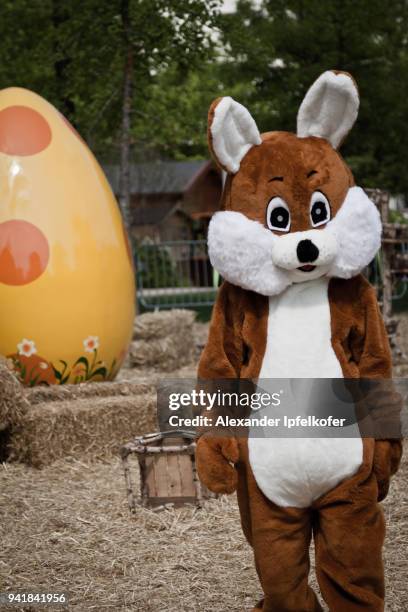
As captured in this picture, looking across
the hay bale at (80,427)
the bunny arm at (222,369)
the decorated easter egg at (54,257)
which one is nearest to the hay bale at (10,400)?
the hay bale at (80,427)

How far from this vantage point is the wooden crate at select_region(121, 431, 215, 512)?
4352mm

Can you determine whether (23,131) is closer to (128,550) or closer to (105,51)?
(128,550)

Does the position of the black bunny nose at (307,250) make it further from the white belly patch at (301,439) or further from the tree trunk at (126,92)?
the tree trunk at (126,92)

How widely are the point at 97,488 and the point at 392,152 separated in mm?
12561

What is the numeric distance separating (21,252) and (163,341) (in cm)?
353

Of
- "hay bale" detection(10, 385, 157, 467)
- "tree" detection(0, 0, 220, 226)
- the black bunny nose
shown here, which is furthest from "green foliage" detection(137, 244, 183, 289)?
the black bunny nose

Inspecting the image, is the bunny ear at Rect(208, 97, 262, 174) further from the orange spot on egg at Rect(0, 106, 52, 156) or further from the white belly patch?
the orange spot on egg at Rect(0, 106, 52, 156)

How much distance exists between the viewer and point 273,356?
8.80 ft

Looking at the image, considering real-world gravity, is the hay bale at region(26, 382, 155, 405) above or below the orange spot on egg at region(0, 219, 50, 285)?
below

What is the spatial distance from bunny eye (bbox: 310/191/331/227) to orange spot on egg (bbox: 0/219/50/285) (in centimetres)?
318

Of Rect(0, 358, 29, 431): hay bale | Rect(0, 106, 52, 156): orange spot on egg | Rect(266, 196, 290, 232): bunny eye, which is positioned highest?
Rect(0, 106, 52, 156): orange spot on egg

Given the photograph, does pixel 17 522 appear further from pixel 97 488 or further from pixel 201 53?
pixel 201 53

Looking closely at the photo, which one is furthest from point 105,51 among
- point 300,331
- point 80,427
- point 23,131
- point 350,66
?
point 300,331

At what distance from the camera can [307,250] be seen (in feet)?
8.43
